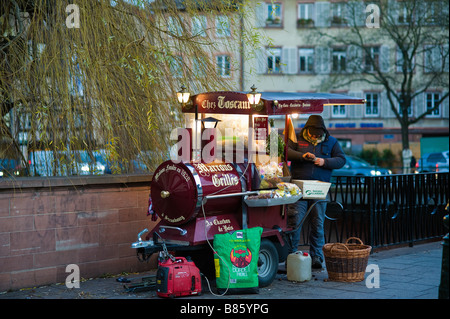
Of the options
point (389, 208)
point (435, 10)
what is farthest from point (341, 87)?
point (389, 208)

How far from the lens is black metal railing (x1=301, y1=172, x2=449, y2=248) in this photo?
35.8ft

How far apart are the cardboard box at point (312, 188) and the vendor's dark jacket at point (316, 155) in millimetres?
302

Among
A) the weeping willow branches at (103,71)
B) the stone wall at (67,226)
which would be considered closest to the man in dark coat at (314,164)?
the weeping willow branches at (103,71)

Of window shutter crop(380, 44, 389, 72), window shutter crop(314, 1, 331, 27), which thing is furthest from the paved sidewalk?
window shutter crop(314, 1, 331, 27)

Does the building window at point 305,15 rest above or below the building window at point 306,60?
above

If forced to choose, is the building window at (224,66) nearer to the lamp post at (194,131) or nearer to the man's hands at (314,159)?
the lamp post at (194,131)

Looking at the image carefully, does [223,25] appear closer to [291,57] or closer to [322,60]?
[322,60]

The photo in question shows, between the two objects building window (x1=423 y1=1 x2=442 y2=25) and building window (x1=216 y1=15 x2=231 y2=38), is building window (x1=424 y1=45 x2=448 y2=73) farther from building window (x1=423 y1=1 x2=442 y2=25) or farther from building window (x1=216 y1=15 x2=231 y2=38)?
building window (x1=216 y1=15 x2=231 y2=38)

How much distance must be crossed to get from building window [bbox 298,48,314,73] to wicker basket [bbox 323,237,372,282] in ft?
142

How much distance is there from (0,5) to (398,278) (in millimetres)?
7051

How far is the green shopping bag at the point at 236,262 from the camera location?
7828 mm

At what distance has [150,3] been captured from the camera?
34.1 feet
